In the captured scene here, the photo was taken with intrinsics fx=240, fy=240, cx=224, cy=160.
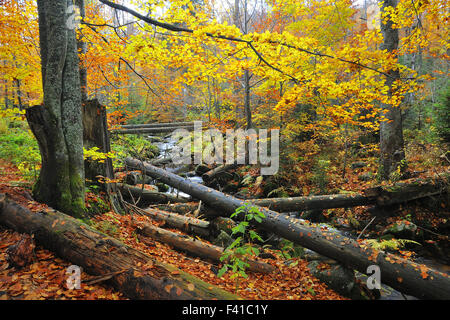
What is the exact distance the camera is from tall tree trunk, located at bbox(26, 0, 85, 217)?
400 cm

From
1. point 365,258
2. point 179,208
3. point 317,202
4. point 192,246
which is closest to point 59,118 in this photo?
point 192,246

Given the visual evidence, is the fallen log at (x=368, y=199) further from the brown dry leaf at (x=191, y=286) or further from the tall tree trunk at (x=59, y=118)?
the brown dry leaf at (x=191, y=286)

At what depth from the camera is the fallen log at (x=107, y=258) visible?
9.64ft

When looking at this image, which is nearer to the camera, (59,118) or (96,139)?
(59,118)

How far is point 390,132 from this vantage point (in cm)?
859

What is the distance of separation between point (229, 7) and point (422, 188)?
1120cm

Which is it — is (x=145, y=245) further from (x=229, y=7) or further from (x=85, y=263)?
(x=229, y=7)

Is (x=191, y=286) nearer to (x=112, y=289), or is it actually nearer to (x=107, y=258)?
(x=112, y=289)

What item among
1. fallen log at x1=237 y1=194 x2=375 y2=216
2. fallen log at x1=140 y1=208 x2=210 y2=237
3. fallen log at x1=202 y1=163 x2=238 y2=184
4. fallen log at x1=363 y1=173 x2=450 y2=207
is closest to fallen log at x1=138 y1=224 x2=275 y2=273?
fallen log at x1=140 y1=208 x2=210 y2=237

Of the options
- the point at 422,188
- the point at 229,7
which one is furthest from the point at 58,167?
the point at 229,7

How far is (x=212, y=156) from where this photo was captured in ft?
46.8

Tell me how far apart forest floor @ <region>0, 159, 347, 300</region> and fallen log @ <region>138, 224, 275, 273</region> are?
Result: 0.13m

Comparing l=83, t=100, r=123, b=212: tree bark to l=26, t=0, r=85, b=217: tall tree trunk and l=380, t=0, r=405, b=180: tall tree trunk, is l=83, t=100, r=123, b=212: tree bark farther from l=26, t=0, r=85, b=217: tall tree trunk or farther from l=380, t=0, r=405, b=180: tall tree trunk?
l=380, t=0, r=405, b=180: tall tree trunk

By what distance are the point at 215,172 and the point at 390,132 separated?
24.1 feet
